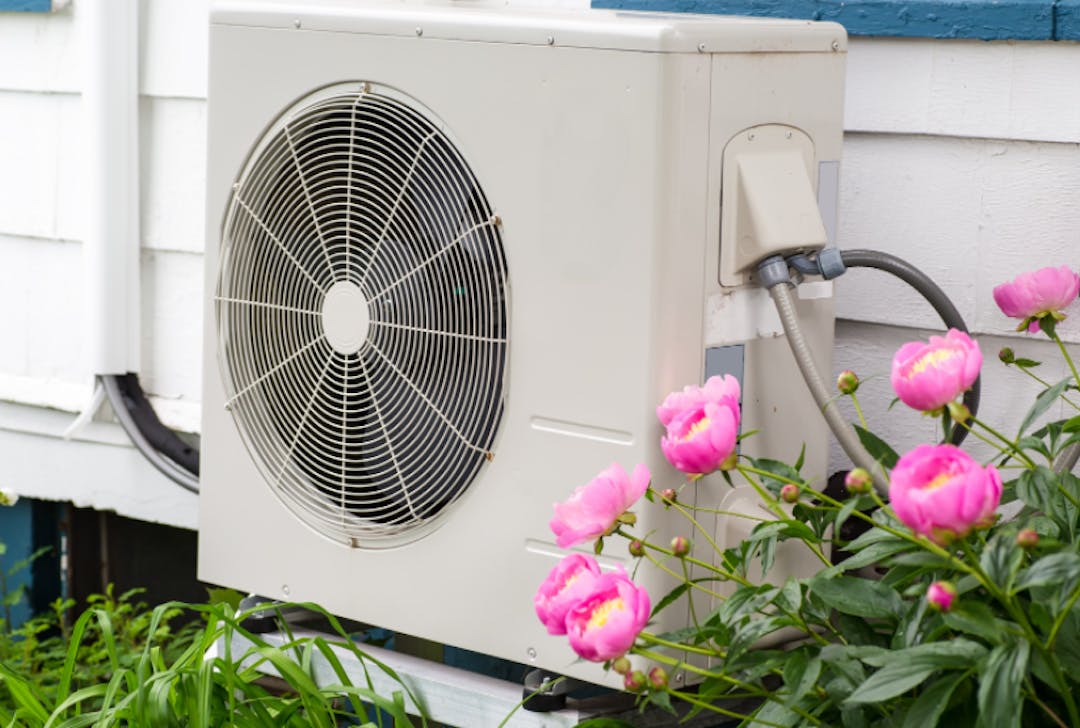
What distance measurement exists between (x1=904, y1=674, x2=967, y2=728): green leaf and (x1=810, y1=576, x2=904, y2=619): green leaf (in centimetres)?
11

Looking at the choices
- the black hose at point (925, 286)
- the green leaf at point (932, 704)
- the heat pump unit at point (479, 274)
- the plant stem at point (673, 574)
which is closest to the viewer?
the green leaf at point (932, 704)

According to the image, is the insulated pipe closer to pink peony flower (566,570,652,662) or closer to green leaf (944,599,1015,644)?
pink peony flower (566,570,652,662)

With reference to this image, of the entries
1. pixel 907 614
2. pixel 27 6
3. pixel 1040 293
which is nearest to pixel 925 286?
pixel 1040 293

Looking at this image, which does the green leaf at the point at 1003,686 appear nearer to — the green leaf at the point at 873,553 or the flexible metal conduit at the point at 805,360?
the green leaf at the point at 873,553

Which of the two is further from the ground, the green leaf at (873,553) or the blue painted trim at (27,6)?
the blue painted trim at (27,6)

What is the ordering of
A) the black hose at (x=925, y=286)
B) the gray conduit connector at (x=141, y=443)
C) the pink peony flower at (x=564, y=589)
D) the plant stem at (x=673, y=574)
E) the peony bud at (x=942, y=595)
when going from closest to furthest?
the peony bud at (x=942, y=595)
the pink peony flower at (x=564, y=589)
the plant stem at (x=673, y=574)
the black hose at (x=925, y=286)
the gray conduit connector at (x=141, y=443)

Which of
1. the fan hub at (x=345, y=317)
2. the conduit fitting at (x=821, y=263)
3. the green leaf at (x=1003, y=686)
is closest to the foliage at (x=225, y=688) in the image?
the fan hub at (x=345, y=317)

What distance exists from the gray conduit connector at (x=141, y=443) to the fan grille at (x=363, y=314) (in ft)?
2.82

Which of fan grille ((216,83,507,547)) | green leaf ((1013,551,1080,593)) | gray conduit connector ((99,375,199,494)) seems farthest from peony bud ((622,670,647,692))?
gray conduit connector ((99,375,199,494))

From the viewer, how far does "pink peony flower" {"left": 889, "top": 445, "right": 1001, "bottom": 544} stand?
3.97ft

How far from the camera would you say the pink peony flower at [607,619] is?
1.39m

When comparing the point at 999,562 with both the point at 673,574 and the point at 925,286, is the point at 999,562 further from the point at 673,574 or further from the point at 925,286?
the point at 925,286

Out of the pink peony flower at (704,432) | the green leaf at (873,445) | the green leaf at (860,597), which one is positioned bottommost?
the green leaf at (860,597)

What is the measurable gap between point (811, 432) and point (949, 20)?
56 centimetres
